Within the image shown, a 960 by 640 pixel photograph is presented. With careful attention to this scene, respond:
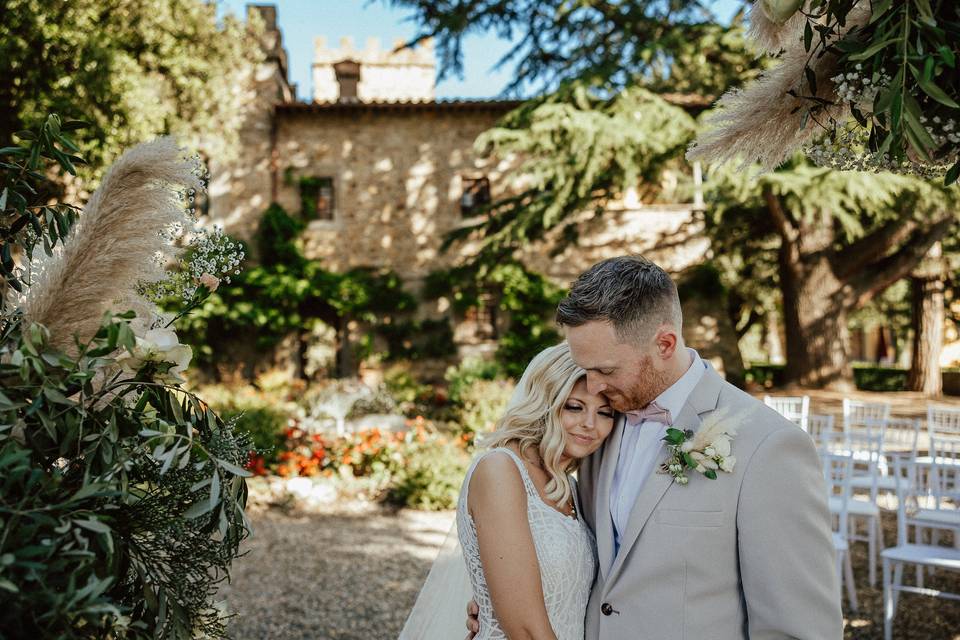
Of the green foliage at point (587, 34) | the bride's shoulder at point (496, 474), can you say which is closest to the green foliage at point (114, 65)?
the green foliage at point (587, 34)

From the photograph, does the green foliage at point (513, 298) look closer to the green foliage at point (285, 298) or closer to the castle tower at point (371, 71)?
the green foliage at point (285, 298)

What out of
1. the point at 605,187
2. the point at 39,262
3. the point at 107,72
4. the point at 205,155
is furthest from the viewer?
the point at 205,155

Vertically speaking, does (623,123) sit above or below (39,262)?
above

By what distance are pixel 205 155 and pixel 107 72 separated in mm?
4695

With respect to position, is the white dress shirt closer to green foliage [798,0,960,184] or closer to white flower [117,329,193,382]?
green foliage [798,0,960,184]

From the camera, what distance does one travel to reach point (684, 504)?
1.86 metres

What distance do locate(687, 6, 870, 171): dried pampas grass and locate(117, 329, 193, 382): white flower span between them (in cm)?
131

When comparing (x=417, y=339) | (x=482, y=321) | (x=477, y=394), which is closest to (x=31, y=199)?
(x=477, y=394)

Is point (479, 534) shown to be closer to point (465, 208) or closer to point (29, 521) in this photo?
point (29, 521)

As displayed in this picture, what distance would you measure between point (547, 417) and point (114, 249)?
1393mm

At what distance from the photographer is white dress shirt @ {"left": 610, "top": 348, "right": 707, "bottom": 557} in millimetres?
2080

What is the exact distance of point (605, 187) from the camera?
39.7ft

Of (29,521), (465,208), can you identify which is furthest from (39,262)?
(465,208)

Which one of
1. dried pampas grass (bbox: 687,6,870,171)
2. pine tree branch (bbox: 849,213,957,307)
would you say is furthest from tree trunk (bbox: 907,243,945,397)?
dried pampas grass (bbox: 687,6,870,171)
